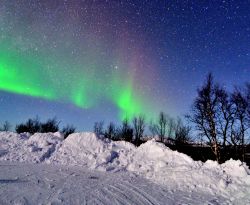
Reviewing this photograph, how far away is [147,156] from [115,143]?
298cm

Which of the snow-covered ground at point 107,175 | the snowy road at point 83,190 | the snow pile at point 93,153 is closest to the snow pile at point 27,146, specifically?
the snow-covered ground at point 107,175

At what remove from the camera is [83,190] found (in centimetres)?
909

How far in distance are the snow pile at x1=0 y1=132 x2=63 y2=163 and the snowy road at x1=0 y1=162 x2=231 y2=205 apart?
121 inches

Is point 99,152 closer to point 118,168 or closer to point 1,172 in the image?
Result: point 118,168

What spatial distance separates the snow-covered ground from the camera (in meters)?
8.54

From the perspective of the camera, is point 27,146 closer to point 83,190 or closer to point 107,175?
point 107,175

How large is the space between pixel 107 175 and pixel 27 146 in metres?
7.48

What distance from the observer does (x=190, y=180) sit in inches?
431

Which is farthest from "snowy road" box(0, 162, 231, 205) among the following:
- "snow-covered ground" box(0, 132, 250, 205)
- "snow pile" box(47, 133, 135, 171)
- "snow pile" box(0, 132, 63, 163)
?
"snow pile" box(0, 132, 63, 163)

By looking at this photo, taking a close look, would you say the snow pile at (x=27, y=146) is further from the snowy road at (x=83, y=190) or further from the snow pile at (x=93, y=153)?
the snowy road at (x=83, y=190)

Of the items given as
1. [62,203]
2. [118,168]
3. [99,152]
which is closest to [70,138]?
[99,152]

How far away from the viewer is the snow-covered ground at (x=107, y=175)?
28.0 ft

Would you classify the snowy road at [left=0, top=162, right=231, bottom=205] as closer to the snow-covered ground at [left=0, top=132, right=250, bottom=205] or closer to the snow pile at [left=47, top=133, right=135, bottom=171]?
the snow-covered ground at [left=0, top=132, right=250, bottom=205]

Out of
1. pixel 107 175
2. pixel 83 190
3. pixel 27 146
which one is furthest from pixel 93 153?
pixel 83 190
